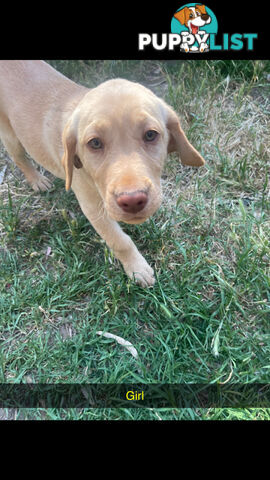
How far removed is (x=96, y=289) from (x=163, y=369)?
87 cm

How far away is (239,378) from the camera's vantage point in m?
2.65

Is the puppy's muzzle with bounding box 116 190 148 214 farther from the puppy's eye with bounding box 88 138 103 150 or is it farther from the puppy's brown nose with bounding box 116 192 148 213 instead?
the puppy's eye with bounding box 88 138 103 150

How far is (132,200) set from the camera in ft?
6.79

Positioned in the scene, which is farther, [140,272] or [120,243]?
[140,272]

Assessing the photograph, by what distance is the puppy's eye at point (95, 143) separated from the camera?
7.40 ft

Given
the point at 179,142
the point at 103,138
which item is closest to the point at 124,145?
the point at 103,138

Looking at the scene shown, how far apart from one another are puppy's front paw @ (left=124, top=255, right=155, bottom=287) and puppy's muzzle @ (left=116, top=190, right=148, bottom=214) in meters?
1.04

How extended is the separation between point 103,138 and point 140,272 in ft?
4.12

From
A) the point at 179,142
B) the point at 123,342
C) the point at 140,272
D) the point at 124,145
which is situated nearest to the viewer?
the point at 124,145

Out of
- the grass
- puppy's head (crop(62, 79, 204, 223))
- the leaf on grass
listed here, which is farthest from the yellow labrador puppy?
the leaf on grass

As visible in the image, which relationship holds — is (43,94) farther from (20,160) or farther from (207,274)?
(207,274)

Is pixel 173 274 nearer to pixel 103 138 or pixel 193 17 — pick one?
pixel 103 138

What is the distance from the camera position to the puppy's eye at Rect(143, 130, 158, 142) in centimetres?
226

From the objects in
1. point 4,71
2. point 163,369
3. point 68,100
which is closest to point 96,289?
point 163,369
